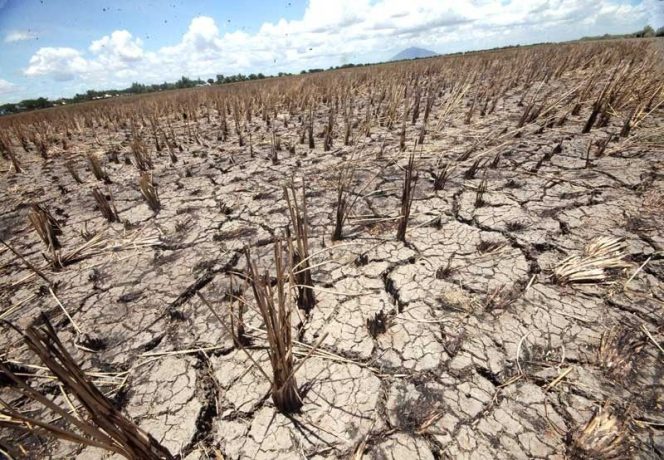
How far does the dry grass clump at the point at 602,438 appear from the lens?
1097mm

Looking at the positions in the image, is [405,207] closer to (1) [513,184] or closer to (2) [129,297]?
(1) [513,184]

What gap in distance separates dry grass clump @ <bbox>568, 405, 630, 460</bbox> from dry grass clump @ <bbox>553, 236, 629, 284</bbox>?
32.9 inches

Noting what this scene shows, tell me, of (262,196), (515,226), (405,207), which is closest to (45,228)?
(262,196)

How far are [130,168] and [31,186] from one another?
1.21 m

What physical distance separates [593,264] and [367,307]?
1.44m

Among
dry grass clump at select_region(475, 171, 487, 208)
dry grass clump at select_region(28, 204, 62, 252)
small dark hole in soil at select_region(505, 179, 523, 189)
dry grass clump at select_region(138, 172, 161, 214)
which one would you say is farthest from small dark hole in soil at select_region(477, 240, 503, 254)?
dry grass clump at select_region(28, 204, 62, 252)

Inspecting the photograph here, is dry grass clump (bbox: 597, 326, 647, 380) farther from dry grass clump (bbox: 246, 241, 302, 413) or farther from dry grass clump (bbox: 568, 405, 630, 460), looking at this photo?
dry grass clump (bbox: 246, 241, 302, 413)

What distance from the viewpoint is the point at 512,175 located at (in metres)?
3.08

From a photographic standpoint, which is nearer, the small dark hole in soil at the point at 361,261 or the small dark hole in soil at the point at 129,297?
the small dark hole in soil at the point at 129,297

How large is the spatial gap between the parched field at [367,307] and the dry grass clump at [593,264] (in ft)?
0.06

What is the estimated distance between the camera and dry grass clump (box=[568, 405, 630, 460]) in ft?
3.60

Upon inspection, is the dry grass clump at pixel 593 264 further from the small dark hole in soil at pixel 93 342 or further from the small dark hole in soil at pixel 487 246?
the small dark hole in soil at pixel 93 342

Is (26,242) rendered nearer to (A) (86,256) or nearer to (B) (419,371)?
(A) (86,256)

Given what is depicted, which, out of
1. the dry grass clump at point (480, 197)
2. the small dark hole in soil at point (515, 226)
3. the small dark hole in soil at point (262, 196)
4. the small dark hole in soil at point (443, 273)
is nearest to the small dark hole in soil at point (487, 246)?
the small dark hole in soil at point (515, 226)
